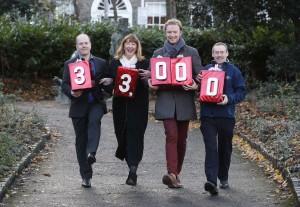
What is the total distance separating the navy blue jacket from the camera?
8.80 metres

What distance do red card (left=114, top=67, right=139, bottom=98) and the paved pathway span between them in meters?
1.17

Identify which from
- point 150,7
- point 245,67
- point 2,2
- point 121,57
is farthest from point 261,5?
point 150,7

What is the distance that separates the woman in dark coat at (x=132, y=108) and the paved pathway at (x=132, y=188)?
1.45ft

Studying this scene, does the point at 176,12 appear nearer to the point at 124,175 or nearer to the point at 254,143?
the point at 254,143

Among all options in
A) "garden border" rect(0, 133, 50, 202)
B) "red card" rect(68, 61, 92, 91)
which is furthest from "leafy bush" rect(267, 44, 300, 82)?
"red card" rect(68, 61, 92, 91)

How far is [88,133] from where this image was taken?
9234mm

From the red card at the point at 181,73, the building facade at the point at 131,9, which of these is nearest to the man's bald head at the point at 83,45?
the red card at the point at 181,73

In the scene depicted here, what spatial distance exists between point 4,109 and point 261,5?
8.25m

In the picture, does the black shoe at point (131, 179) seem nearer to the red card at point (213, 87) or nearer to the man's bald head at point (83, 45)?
the red card at point (213, 87)

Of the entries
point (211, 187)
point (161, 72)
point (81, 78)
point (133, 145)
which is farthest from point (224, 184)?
point (81, 78)

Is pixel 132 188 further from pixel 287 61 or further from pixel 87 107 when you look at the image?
pixel 287 61

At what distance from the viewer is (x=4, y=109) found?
15312mm

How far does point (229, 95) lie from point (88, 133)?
1.77m

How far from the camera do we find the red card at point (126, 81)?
9.09m
